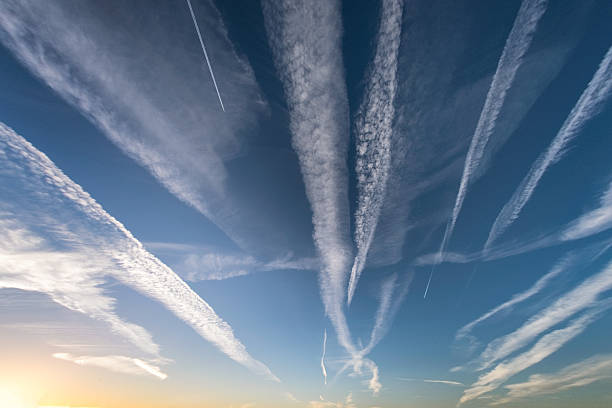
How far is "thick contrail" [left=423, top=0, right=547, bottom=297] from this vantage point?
2.62 m

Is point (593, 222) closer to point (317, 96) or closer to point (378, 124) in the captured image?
point (378, 124)

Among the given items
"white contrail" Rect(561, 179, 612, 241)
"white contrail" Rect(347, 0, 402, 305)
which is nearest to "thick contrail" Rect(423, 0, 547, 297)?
"white contrail" Rect(347, 0, 402, 305)

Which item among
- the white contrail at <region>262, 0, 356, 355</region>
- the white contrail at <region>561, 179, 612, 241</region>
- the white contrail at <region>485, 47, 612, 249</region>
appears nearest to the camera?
the white contrail at <region>262, 0, 356, 355</region>

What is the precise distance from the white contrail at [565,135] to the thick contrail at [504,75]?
4.63 ft

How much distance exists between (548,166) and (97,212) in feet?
32.4

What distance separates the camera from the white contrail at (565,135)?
3330 mm

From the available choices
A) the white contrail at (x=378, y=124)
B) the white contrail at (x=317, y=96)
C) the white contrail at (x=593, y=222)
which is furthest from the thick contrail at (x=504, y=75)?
the white contrail at (x=593, y=222)

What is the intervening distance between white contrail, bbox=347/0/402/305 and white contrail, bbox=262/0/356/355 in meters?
0.30

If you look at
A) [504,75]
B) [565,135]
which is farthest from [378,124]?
[565,135]

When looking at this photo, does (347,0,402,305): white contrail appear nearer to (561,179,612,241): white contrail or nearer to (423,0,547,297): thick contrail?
(423,0,547,297): thick contrail

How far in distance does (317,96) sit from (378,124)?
112 cm

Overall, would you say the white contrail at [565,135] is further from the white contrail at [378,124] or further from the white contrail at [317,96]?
the white contrail at [317,96]

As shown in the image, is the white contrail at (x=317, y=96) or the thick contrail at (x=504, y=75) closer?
the white contrail at (x=317, y=96)

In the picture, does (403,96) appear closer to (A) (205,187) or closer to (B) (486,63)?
(B) (486,63)
